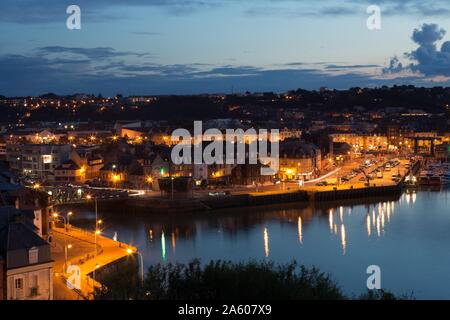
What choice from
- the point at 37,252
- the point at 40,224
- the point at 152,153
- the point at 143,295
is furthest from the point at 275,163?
the point at 143,295

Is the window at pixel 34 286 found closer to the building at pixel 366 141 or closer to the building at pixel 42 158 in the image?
the building at pixel 42 158

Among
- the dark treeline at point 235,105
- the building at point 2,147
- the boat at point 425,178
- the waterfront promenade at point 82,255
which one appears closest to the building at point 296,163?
the boat at point 425,178

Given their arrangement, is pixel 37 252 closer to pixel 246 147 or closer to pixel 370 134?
pixel 246 147

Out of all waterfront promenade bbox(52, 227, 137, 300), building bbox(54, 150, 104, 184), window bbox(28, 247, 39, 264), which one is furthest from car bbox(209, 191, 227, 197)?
window bbox(28, 247, 39, 264)

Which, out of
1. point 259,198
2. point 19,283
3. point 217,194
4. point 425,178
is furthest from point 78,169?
point 19,283

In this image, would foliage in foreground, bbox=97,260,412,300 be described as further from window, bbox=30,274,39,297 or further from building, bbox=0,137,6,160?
building, bbox=0,137,6,160
